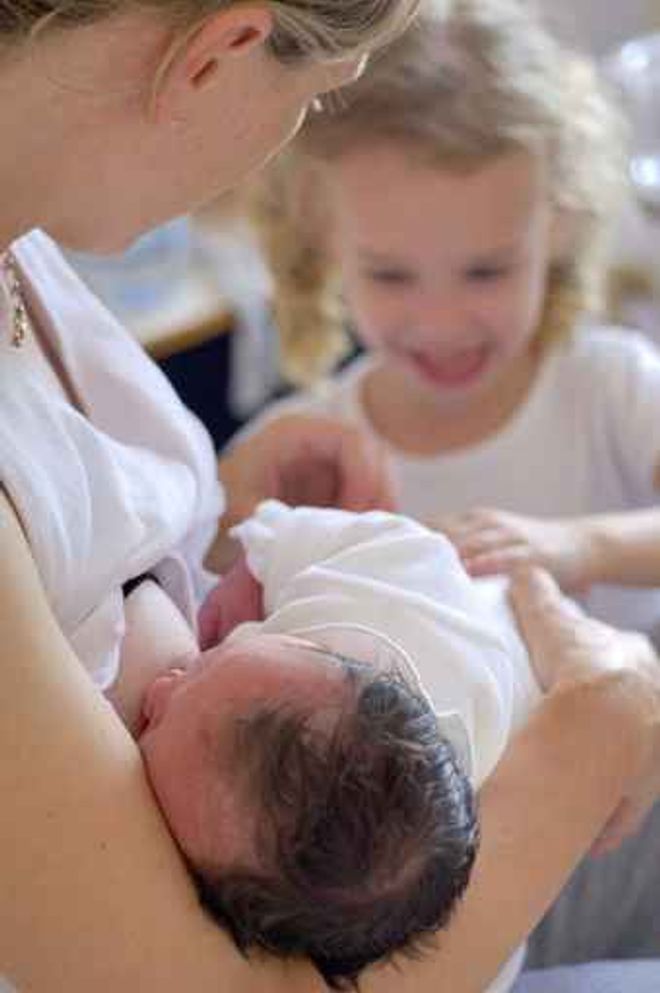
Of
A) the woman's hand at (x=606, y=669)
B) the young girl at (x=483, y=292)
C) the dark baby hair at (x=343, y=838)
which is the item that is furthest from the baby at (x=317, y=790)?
the young girl at (x=483, y=292)

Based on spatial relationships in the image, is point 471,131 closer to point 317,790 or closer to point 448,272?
point 448,272

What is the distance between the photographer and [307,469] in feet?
4.29

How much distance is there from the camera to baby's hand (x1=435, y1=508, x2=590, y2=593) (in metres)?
Result: 1.24

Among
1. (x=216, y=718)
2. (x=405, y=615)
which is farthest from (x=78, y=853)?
(x=405, y=615)

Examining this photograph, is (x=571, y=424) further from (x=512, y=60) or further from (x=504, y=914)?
(x=504, y=914)

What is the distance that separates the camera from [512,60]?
150cm

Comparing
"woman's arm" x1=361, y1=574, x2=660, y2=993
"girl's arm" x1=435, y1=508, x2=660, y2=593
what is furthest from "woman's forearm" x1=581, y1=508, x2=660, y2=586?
"woman's arm" x1=361, y1=574, x2=660, y2=993

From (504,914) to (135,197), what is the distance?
1.50 ft

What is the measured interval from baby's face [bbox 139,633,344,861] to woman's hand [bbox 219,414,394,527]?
368 mm

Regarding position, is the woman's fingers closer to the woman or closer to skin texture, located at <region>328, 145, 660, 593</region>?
skin texture, located at <region>328, 145, 660, 593</region>

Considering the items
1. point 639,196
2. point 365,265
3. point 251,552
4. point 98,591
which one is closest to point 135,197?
point 98,591

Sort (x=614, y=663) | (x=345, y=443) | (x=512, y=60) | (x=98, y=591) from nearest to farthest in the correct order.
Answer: (x=98, y=591)
(x=614, y=663)
(x=345, y=443)
(x=512, y=60)

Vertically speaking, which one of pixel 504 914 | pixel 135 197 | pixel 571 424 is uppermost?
pixel 135 197

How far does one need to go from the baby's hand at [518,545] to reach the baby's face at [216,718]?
14.4 inches
